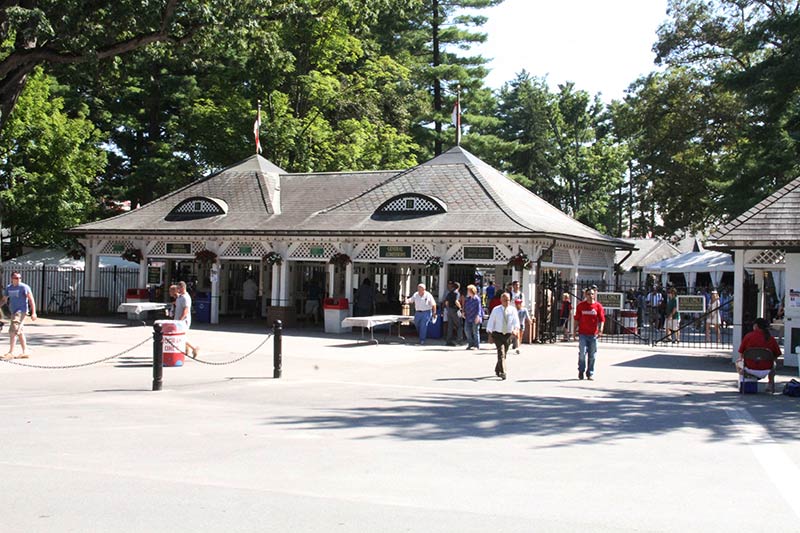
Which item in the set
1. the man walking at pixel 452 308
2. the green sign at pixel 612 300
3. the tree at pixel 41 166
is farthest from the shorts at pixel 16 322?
the tree at pixel 41 166

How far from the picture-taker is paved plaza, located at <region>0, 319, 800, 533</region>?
21.1ft

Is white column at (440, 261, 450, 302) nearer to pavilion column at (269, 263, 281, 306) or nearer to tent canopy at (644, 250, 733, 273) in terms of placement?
pavilion column at (269, 263, 281, 306)

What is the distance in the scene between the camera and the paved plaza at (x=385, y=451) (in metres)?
6.42

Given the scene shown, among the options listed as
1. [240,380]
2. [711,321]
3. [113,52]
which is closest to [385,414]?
[240,380]

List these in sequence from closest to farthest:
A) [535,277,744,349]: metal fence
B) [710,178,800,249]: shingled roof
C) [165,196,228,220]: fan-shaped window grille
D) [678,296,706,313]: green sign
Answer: [710,178,800,249]: shingled roof → [678,296,706,313]: green sign → [535,277,744,349]: metal fence → [165,196,228,220]: fan-shaped window grille

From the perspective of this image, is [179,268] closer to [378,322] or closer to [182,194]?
[182,194]

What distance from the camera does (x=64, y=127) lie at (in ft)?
114

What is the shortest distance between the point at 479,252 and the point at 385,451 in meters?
16.9

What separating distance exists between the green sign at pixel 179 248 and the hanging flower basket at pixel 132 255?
116 centimetres

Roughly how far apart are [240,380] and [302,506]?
8634 millimetres

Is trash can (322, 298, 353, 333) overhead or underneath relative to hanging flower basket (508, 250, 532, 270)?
underneath

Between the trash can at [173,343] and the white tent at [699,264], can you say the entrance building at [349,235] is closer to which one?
the white tent at [699,264]

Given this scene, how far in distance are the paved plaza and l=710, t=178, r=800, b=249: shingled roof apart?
→ 162 inches

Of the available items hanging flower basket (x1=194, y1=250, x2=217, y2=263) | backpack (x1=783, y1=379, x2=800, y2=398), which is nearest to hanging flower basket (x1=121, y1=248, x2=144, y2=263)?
hanging flower basket (x1=194, y1=250, x2=217, y2=263)
